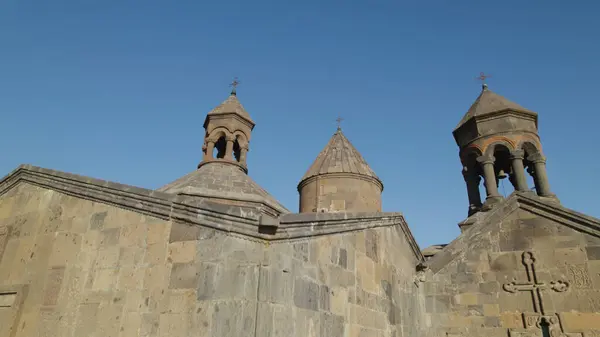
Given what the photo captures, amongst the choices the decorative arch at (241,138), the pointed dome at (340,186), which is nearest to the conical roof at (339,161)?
the pointed dome at (340,186)

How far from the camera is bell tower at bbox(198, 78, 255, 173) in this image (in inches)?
476

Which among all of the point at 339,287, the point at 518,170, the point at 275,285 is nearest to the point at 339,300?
the point at 339,287

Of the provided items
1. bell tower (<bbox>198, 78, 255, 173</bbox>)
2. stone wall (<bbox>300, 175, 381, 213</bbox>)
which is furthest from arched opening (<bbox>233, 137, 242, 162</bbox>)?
stone wall (<bbox>300, 175, 381, 213</bbox>)

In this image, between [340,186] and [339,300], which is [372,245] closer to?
[339,300]

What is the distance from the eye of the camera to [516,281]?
22.2 feet

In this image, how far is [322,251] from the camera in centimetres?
396

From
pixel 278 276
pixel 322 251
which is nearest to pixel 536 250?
pixel 322 251

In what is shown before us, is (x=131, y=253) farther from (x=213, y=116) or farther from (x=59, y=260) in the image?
(x=213, y=116)

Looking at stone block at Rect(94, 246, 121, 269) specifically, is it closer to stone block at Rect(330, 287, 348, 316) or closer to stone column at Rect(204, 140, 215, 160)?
stone block at Rect(330, 287, 348, 316)

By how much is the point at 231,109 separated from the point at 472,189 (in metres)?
7.62

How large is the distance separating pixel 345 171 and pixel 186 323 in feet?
28.0

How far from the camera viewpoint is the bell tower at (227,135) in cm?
1209

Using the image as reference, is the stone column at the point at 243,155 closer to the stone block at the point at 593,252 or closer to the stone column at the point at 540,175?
the stone column at the point at 540,175

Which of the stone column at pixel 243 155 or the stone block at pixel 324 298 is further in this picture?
the stone column at pixel 243 155
